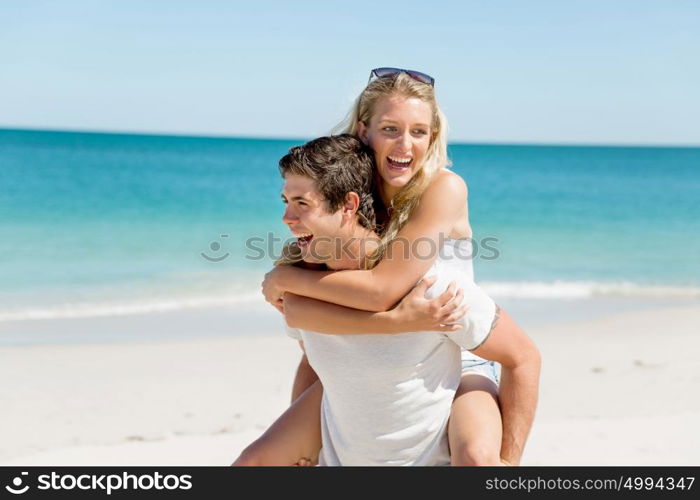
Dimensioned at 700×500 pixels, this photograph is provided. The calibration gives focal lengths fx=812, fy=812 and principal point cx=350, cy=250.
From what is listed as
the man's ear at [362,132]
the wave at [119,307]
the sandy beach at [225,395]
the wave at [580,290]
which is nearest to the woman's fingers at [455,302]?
the man's ear at [362,132]

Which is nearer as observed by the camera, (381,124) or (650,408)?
(381,124)

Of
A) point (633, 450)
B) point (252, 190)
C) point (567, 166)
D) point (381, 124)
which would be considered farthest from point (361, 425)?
point (567, 166)

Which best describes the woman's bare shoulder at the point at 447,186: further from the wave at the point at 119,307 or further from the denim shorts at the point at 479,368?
the wave at the point at 119,307

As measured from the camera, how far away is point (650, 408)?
7.20m

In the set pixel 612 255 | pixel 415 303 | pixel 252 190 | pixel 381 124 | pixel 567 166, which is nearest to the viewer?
pixel 415 303

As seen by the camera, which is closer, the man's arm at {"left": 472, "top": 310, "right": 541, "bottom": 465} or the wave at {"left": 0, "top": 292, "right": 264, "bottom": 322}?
the man's arm at {"left": 472, "top": 310, "right": 541, "bottom": 465}

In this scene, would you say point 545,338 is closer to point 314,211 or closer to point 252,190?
point 314,211

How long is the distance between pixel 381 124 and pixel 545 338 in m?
7.03

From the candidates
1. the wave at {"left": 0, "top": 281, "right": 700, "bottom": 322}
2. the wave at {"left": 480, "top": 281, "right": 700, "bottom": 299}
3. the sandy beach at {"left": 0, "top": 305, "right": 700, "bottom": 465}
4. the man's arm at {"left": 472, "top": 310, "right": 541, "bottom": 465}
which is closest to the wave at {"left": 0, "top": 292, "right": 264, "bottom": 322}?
the wave at {"left": 0, "top": 281, "right": 700, "bottom": 322}

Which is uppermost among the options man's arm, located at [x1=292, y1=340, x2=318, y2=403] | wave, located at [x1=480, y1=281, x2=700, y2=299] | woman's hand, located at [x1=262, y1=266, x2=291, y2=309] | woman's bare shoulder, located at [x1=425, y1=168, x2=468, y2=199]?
woman's bare shoulder, located at [x1=425, y1=168, x2=468, y2=199]

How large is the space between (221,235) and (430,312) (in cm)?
2014

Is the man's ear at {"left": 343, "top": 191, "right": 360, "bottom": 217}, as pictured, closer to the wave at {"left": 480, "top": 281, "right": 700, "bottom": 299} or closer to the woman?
the woman

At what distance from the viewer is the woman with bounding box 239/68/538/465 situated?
9.49 feet

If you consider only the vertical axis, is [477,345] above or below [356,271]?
below
